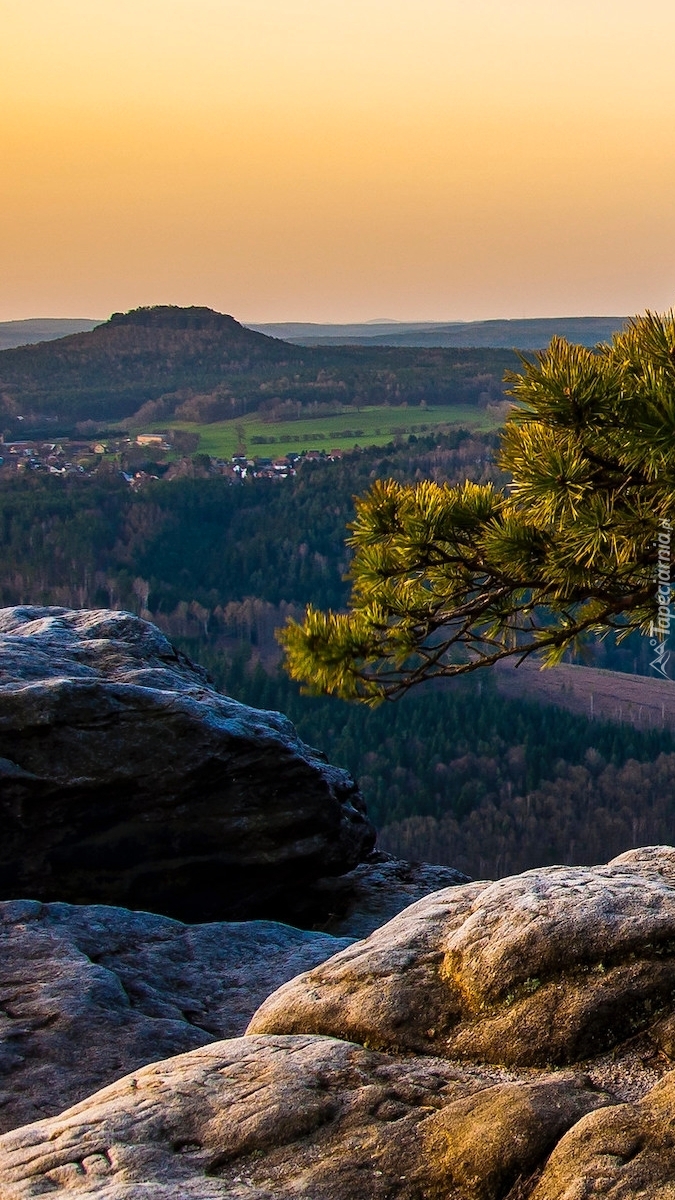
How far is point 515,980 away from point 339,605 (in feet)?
432

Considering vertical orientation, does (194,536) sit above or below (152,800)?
below

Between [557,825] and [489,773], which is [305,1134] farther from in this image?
[489,773]

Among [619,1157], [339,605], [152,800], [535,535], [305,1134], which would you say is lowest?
[339,605]

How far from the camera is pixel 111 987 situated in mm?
11672

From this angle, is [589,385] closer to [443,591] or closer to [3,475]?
[443,591]

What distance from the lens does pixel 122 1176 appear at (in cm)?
665

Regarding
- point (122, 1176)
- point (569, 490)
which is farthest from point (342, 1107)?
point (569, 490)

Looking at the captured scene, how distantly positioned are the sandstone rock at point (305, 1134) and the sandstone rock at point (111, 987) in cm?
270

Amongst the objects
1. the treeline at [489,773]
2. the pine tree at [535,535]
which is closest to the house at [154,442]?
the treeline at [489,773]

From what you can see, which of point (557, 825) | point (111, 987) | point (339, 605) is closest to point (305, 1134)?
point (111, 987)

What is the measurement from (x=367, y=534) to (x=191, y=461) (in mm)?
170698

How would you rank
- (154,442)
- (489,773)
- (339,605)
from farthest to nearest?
1. (154,442)
2. (339,605)
3. (489,773)

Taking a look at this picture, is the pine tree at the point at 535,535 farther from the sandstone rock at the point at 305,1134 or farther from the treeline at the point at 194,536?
the treeline at the point at 194,536

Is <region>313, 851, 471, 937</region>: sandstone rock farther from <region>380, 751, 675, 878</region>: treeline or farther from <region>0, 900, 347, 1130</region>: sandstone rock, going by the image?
<region>380, 751, 675, 878</region>: treeline
